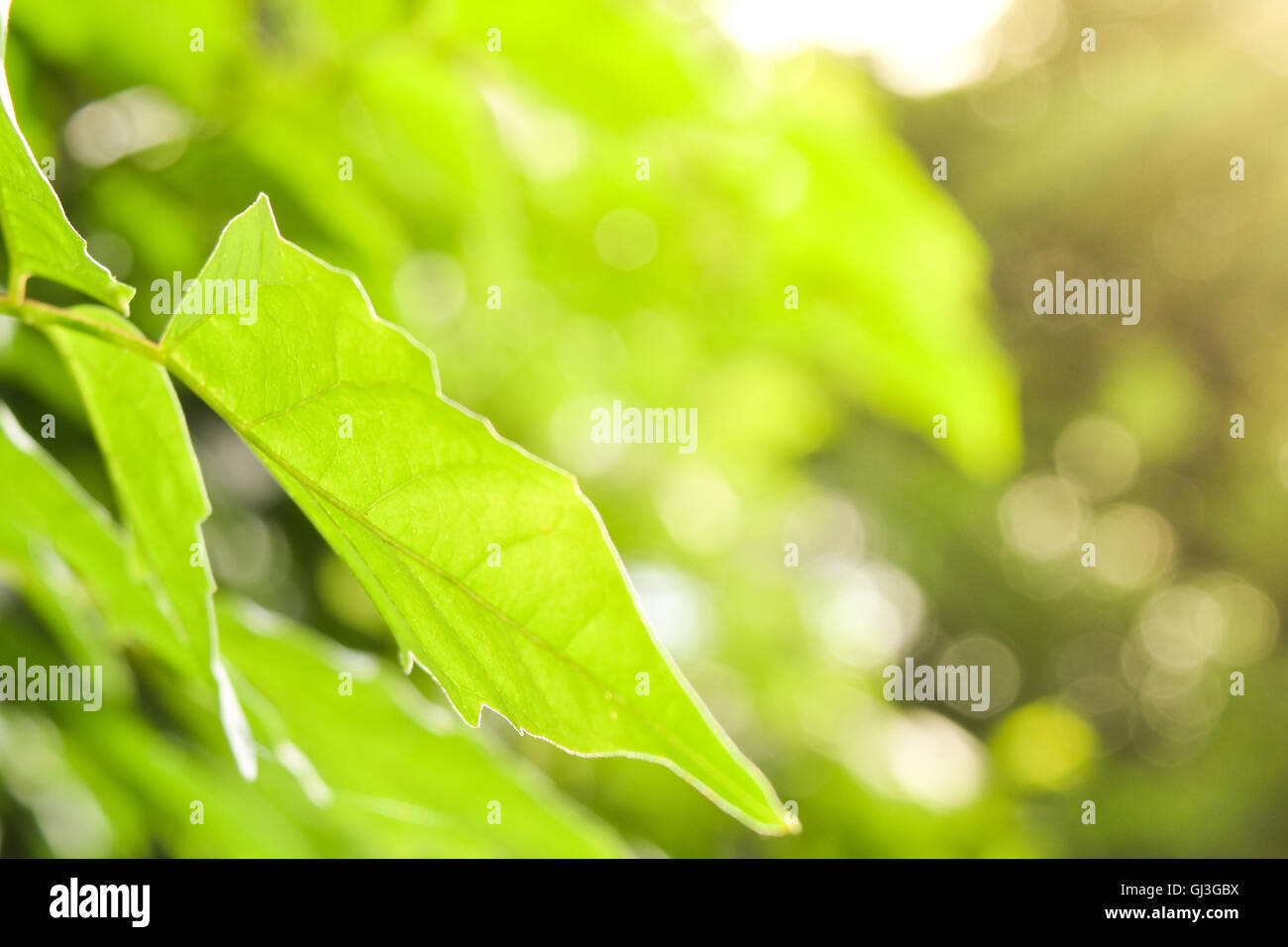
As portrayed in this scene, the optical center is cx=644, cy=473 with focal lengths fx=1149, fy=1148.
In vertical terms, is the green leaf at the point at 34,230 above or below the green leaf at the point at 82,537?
above

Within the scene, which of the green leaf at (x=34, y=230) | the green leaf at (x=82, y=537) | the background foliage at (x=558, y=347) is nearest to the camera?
the green leaf at (x=34, y=230)

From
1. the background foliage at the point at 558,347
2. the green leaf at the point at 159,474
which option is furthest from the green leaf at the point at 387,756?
the green leaf at the point at 159,474

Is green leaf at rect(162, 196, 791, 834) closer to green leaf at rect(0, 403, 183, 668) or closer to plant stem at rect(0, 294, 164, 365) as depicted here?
plant stem at rect(0, 294, 164, 365)

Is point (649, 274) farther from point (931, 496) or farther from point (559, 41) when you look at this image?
point (931, 496)

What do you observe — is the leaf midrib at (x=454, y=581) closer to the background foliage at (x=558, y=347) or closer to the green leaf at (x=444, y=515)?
the green leaf at (x=444, y=515)

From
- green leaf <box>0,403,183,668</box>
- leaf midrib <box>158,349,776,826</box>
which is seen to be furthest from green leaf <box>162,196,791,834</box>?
green leaf <box>0,403,183,668</box>

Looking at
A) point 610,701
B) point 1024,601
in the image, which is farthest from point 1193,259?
point 610,701

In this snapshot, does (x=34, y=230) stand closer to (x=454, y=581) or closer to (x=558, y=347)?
(x=454, y=581)
